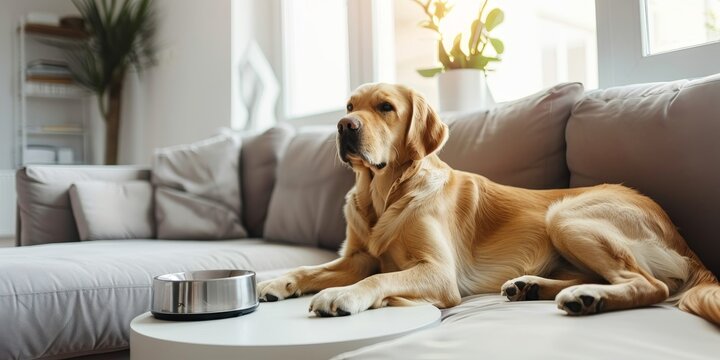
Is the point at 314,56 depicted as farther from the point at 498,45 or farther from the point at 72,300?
the point at 72,300

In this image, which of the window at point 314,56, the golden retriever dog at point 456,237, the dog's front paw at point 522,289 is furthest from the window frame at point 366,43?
the dog's front paw at point 522,289

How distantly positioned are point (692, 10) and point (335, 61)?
6.65 ft

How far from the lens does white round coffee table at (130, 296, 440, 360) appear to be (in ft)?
2.96

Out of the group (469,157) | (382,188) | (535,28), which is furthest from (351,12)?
(382,188)

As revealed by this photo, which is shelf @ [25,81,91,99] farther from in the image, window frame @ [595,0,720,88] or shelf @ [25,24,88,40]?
window frame @ [595,0,720,88]

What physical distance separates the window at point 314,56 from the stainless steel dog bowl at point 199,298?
2343 mm

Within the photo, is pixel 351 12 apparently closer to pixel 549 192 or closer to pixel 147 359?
pixel 549 192

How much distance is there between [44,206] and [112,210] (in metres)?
0.28

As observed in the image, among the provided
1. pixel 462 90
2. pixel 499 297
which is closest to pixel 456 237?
pixel 499 297

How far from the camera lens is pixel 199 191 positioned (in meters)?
2.62

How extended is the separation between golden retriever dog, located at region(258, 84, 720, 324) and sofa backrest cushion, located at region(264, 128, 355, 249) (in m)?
0.57

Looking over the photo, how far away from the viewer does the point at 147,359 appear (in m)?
0.99

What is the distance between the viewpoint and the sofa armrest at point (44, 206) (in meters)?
2.52

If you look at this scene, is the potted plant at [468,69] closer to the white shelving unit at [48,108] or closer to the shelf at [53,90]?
the shelf at [53,90]
